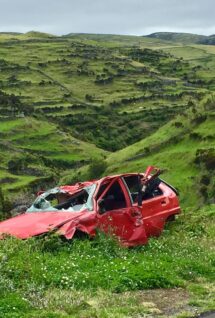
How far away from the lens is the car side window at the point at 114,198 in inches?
531

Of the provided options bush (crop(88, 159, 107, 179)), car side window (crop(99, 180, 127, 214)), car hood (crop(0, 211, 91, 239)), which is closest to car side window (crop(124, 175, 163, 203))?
car side window (crop(99, 180, 127, 214))

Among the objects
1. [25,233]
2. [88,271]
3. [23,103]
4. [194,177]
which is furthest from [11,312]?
[23,103]

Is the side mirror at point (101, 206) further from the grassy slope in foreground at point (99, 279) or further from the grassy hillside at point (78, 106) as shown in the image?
the grassy hillside at point (78, 106)

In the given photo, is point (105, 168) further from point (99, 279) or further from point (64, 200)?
point (99, 279)

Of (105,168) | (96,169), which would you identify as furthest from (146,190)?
(105,168)

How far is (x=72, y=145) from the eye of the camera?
126 metres

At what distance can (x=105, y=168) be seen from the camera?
78000mm

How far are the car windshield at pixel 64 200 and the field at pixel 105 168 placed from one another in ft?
5.59

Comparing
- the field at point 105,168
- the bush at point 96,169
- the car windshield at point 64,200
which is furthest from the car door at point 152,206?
the bush at point 96,169

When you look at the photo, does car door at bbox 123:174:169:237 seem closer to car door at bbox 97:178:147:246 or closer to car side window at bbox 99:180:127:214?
car side window at bbox 99:180:127:214

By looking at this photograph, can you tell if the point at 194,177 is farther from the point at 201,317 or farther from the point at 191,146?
the point at 201,317

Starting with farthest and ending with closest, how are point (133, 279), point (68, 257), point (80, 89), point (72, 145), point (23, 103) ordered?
point (80, 89) < point (23, 103) < point (72, 145) < point (68, 257) < point (133, 279)

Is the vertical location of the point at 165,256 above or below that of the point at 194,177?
above

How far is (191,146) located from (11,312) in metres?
60.9
